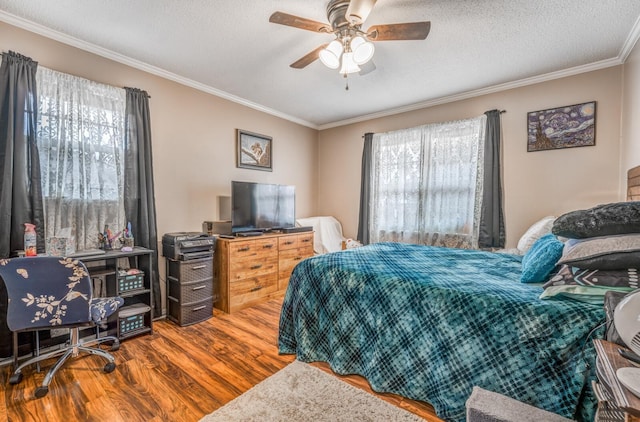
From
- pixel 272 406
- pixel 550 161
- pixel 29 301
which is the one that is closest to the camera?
pixel 272 406

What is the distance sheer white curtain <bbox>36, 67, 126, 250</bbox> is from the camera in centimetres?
236

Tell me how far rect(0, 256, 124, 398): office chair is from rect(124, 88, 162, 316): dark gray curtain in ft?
2.93

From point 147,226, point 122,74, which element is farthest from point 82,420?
point 122,74

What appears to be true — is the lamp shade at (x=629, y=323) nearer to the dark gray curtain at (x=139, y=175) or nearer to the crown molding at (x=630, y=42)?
the crown molding at (x=630, y=42)

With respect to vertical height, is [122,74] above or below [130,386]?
above

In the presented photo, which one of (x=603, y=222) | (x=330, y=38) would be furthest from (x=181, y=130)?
(x=603, y=222)

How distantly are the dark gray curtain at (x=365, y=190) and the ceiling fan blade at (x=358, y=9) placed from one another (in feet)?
8.98

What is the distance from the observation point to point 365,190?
4.53m

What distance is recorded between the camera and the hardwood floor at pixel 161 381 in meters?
1.65

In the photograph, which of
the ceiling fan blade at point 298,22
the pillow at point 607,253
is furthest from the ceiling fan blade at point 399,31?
the pillow at point 607,253

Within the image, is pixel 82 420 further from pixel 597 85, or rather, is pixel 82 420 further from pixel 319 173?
pixel 597 85

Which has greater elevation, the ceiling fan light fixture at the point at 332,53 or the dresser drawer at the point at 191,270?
the ceiling fan light fixture at the point at 332,53

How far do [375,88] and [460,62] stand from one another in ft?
3.23

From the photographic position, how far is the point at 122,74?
9.22 feet
